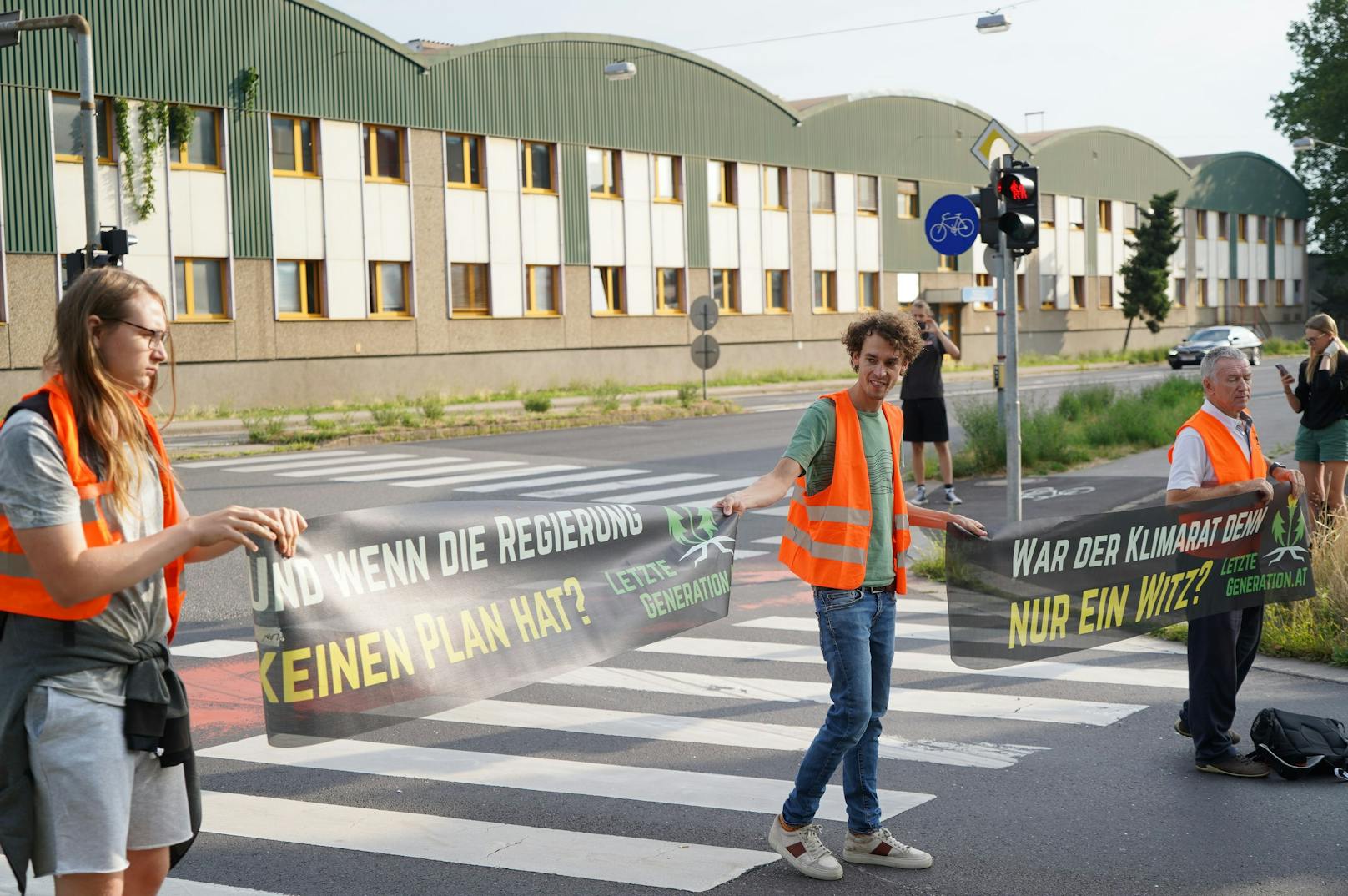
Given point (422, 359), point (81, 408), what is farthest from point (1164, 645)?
point (422, 359)

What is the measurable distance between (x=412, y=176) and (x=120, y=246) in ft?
57.6

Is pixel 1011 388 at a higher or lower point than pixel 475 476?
higher

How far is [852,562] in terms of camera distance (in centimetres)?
497

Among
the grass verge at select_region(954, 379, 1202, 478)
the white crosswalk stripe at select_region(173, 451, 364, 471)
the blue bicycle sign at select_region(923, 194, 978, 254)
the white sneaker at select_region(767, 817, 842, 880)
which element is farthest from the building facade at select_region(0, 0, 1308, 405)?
the white sneaker at select_region(767, 817, 842, 880)

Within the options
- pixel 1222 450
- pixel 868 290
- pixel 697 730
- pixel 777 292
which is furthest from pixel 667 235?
pixel 1222 450

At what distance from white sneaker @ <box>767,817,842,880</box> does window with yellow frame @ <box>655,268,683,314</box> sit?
40.4 m

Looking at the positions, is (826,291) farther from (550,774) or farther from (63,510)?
(63,510)

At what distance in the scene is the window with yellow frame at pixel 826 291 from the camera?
51.1 meters

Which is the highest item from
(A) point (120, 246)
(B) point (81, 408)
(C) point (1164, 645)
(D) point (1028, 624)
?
(A) point (120, 246)

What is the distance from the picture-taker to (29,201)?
30.2 meters

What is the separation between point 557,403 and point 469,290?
5491 mm

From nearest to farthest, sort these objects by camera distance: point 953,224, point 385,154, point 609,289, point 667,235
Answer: point 953,224, point 385,154, point 609,289, point 667,235

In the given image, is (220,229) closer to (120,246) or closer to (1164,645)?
(120,246)

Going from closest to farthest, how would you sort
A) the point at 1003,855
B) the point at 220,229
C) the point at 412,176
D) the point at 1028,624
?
1. the point at 1003,855
2. the point at 1028,624
3. the point at 220,229
4. the point at 412,176
